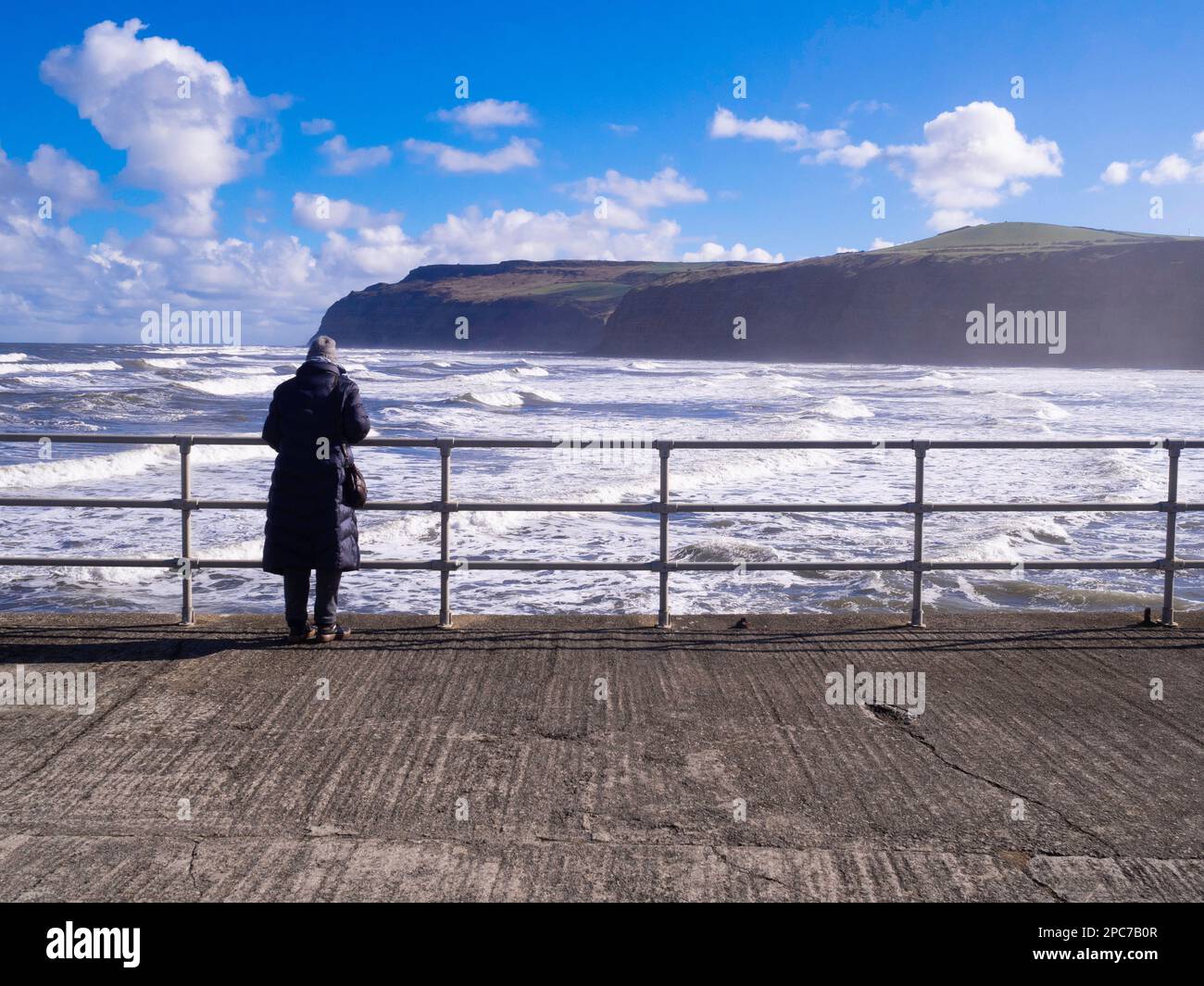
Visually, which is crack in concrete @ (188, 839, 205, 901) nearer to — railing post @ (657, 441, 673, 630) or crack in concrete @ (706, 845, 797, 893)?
crack in concrete @ (706, 845, 797, 893)

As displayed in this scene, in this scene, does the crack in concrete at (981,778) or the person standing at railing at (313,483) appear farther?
the person standing at railing at (313,483)

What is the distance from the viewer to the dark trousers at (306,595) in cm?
564

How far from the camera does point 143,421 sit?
100ft

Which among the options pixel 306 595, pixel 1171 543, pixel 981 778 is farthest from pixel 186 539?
pixel 1171 543

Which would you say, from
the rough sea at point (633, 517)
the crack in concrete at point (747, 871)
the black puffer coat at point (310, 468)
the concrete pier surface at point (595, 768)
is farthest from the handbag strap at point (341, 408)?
the crack in concrete at point (747, 871)

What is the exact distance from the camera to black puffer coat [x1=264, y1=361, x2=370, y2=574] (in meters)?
5.51

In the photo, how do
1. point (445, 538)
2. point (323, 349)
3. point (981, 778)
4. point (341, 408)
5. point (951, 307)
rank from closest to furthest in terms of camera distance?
point (981, 778), point (341, 408), point (323, 349), point (445, 538), point (951, 307)

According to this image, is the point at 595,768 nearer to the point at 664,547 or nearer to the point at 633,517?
the point at 664,547

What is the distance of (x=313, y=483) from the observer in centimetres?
555

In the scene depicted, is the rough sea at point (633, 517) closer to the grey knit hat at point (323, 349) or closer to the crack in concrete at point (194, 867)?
the grey knit hat at point (323, 349)

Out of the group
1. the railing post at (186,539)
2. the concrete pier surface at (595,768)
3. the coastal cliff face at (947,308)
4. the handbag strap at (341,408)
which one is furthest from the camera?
the coastal cliff face at (947,308)

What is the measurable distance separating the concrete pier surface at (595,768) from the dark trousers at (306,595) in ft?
0.51

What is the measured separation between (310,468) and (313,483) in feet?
0.28
